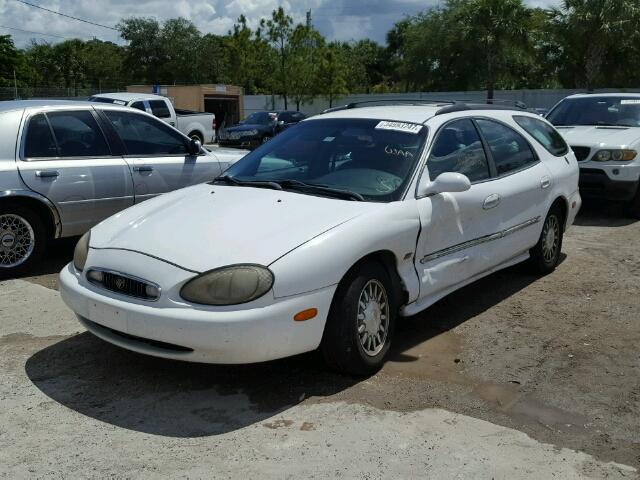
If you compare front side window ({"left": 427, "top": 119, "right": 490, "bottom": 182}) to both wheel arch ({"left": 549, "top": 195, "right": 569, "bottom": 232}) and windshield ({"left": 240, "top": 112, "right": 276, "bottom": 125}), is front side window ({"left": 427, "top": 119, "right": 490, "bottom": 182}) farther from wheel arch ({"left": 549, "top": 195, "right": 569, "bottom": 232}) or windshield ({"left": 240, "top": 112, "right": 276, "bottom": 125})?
windshield ({"left": 240, "top": 112, "right": 276, "bottom": 125})

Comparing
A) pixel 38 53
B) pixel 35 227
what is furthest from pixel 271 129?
pixel 38 53

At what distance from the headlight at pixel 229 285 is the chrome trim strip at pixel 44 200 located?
3296mm

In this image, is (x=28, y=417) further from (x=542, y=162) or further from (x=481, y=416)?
(x=542, y=162)

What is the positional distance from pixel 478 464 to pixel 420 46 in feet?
148

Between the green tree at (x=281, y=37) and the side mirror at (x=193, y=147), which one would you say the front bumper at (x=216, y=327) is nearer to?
the side mirror at (x=193, y=147)

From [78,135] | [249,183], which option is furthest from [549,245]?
[78,135]

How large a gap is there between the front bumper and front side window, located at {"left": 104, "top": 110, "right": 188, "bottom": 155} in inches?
141

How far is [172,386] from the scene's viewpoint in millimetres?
4031

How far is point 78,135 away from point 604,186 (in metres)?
6.56

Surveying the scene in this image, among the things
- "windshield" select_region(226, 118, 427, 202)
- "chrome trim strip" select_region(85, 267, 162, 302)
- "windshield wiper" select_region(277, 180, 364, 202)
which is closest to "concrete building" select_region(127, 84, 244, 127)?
"windshield" select_region(226, 118, 427, 202)

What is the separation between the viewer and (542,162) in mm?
6176

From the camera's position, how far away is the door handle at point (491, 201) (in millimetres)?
5118

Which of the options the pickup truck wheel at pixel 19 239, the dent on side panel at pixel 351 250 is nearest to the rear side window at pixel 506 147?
the dent on side panel at pixel 351 250

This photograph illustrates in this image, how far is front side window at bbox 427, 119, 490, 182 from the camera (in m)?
4.82
